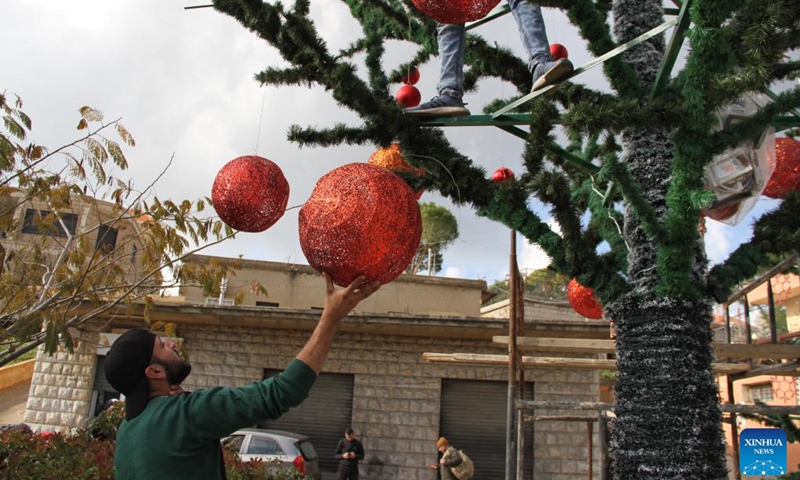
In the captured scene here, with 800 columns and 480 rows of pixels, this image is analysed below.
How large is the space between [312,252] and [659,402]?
1948 millimetres

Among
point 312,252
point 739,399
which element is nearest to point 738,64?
point 312,252

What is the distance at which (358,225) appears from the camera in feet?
7.21

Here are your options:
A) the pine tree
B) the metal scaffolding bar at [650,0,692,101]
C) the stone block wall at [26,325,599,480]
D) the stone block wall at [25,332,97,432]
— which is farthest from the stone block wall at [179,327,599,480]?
the metal scaffolding bar at [650,0,692,101]

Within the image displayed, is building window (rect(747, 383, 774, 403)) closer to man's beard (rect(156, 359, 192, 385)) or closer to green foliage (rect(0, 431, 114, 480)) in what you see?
green foliage (rect(0, 431, 114, 480))

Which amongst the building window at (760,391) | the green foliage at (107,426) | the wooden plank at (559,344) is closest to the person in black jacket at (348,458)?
the green foliage at (107,426)

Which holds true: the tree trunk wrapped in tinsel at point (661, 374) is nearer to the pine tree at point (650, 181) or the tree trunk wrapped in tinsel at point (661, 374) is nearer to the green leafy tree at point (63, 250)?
the pine tree at point (650, 181)

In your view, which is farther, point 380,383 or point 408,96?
point 380,383

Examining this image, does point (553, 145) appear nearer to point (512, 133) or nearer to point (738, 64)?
point (512, 133)

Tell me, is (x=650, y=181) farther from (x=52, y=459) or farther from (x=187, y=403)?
(x=52, y=459)

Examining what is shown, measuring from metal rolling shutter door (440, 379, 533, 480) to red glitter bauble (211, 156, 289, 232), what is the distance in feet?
32.8

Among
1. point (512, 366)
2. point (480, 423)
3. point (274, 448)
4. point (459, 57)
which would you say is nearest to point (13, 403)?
point (274, 448)

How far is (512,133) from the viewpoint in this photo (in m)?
3.75

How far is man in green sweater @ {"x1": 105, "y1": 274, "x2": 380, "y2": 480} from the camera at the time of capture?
2002 millimetres

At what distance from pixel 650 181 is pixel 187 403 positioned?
2.77m
